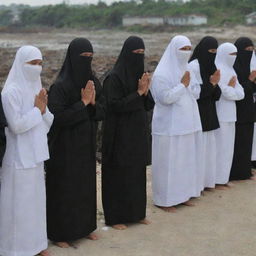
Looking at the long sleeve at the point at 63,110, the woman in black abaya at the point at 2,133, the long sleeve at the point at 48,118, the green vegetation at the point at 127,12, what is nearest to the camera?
the woman in black abaya at the point at 2,133

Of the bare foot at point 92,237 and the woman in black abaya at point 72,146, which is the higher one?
the woman in black abaya at point 72,146

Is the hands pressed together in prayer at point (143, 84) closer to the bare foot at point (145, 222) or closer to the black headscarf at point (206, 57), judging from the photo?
the black headscarf at point (206, 57)

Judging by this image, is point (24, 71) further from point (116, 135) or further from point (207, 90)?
point (207, 90)

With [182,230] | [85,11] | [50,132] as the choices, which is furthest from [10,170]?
[85,11]

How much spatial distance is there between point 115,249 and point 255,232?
4.96 feet

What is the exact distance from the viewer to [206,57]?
6.35 metres

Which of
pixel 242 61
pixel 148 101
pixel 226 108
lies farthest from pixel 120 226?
pixel 242 61

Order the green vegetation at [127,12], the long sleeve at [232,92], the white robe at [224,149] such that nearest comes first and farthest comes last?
the long sleeve at [232,92], the white robe at [224,149], the green vegetation at [127,12]

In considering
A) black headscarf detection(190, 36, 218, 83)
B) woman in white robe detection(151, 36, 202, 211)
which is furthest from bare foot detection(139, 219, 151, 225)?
black headscarf detection(190, 36, 218, 83)

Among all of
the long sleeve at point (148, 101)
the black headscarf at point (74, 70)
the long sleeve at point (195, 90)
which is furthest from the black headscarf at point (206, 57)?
the black headscarf at point (74, 70)

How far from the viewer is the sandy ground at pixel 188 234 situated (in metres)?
4.99

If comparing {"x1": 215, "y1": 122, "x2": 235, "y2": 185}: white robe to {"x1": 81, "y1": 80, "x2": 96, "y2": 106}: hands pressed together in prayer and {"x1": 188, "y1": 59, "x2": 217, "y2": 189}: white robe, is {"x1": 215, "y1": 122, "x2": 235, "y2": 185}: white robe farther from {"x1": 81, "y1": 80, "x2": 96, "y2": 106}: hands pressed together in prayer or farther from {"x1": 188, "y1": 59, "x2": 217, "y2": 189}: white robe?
{"x1": 81, "y1": 80, "x2": 96, "y2": 106}: hands pressed together in prayer

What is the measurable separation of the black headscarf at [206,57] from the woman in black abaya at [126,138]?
1109mm

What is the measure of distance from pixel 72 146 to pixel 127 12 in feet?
224
